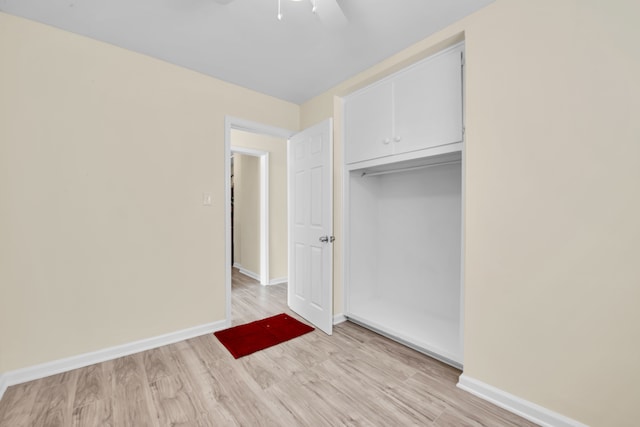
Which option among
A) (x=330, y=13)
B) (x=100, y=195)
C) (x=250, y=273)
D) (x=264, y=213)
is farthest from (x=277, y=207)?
(x=330, y=13)

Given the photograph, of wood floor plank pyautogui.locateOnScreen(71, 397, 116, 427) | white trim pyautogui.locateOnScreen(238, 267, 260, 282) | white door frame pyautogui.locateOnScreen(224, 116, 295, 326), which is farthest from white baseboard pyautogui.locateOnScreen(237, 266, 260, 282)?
wood floor plank pyautogui.locateOnScreen(71, 397, 116, 427)

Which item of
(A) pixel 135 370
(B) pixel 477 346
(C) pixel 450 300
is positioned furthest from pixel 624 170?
(A) pixel 135 370

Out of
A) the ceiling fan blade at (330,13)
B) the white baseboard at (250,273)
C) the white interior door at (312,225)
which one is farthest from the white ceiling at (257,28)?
the white baseboard at (250,273)

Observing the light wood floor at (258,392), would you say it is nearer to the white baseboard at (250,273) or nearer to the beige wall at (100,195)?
the beige wall at (100,195)

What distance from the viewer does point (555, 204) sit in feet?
4.66

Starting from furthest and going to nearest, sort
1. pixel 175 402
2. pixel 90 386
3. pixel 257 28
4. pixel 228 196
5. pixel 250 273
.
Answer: pixel 250 273
pixel 228 196
pixel 257 28
pixel 90 386
pixel 175 402

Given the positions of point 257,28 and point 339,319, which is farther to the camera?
point 339,319

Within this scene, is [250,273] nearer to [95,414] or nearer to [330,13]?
[95,414]

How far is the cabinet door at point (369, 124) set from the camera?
2355 millimetres

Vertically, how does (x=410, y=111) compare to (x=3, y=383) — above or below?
above

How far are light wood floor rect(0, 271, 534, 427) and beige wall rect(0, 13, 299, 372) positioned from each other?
0.33m

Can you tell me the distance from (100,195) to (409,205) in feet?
9.15

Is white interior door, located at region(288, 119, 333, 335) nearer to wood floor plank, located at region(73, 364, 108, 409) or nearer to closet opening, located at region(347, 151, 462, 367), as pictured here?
closet opening, located at region(347, 151, 462, 367)

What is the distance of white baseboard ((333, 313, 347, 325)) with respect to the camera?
2.76 metres
